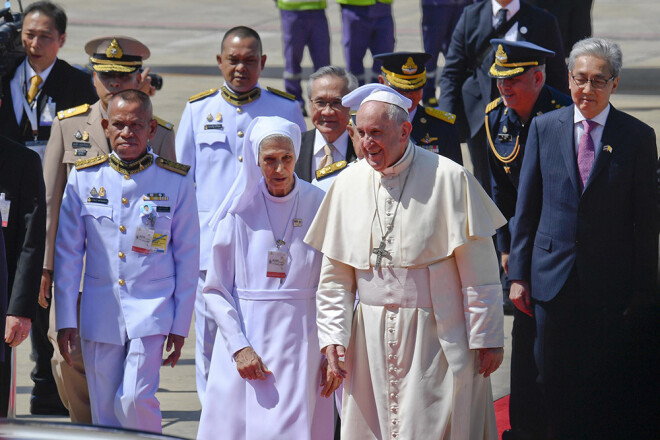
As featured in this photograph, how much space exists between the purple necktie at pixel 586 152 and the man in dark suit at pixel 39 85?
9.62 ft

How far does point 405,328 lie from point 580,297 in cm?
111

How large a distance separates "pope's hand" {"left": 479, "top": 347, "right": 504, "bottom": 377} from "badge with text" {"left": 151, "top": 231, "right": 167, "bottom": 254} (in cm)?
158

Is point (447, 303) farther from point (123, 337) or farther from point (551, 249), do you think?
point (123, 337)

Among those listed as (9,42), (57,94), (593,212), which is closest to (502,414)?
(593,212)

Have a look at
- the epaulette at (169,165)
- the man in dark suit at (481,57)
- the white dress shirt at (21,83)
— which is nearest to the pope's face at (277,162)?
the epaulette at (169,165)

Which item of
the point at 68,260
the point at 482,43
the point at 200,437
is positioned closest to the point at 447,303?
the point at 200,437

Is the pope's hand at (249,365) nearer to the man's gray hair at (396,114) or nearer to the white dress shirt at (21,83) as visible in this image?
the man's gray hair at (396,114)

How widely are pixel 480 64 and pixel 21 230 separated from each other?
3.57 m

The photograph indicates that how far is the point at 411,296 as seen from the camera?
506cm

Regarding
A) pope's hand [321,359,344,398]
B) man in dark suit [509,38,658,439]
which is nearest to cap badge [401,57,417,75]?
man in dark suit [509,38,658,439]

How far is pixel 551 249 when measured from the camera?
5.79m

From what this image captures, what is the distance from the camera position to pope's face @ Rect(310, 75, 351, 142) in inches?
252

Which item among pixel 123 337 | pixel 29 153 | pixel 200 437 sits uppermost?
pixel 29 153

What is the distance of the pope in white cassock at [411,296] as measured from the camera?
501 cm
